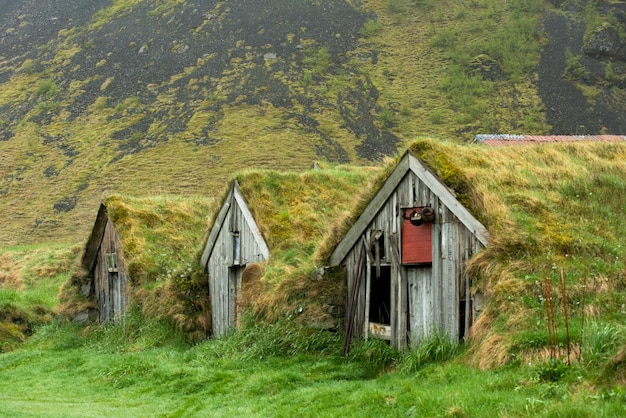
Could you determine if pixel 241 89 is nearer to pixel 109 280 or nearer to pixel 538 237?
pixel 109 280

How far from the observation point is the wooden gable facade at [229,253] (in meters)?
18.0

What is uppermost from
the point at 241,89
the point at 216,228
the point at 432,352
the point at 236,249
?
the point at 241,89

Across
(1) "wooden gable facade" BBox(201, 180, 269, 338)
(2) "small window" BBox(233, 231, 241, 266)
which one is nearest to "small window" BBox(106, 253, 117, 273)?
(1) "wooden gable facade" BBox(201, 180, 269, 338)

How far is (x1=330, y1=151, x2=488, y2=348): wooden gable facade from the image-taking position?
12148 millimetres

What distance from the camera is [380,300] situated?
1482 cm

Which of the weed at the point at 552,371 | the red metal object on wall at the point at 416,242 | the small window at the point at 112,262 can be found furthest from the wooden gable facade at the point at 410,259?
the small window at the point at 112,262

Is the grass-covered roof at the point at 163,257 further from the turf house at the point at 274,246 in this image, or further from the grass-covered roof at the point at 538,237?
the grass-covered roof at the point at 538,237

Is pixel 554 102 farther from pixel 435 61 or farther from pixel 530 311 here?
pixel 530 311

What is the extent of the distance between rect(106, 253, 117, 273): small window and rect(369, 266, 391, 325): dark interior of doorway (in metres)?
10.5

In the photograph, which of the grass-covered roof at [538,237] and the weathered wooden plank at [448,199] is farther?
the weathered wooden plank at [448,199]

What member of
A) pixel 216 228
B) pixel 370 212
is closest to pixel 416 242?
pixel 370 212

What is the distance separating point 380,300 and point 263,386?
3.64m

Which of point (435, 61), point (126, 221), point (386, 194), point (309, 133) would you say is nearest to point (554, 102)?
point (435, 61)

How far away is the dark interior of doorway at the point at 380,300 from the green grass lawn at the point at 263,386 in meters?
1.45
